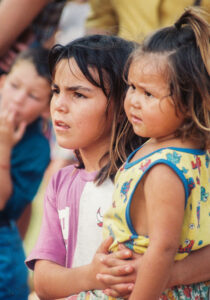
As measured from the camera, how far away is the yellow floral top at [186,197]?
5.77ft

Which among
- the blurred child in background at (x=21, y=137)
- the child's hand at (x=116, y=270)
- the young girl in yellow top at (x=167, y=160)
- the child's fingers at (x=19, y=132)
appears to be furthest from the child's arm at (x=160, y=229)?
the child's fingers at (x=19, y=132)

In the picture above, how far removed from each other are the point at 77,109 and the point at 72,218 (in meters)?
0.39

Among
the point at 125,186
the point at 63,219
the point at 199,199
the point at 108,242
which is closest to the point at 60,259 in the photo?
the point at 63,219

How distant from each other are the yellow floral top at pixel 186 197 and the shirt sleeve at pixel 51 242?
1.16 ft

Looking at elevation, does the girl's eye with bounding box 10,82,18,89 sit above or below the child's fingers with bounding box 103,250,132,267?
below

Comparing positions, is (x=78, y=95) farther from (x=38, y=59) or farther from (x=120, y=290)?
(x=38, y=59)

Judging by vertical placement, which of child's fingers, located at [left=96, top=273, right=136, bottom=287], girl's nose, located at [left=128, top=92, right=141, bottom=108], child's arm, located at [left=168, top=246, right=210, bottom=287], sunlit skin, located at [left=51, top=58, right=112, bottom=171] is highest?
girl's nose, located at [left=128, top=92, right=141, bottom=108]

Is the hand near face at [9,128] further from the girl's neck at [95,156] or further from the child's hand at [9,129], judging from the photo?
the girl's neck at [95,156]

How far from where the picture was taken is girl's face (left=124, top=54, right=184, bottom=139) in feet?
5.82

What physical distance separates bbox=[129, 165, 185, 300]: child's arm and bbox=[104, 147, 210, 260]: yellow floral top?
0.12ft

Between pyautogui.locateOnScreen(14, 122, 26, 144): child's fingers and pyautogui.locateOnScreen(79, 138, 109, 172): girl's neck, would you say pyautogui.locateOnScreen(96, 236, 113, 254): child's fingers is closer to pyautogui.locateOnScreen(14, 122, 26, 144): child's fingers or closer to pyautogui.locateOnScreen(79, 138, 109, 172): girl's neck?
pyautogui.locateOnScreen(79, 138, 109, 172): girl's neck

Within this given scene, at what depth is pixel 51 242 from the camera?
7.21 feet

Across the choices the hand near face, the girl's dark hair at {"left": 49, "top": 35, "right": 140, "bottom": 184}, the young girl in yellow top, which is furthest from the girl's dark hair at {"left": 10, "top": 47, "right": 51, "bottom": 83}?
the young girl in yellow top

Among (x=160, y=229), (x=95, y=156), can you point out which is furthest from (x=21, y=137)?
(x=160, y=229)
